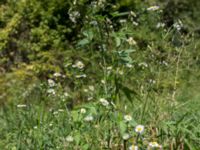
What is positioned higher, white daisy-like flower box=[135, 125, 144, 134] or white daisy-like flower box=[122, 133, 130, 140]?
white daisy-like flower box=[135, 125, 144, 134]

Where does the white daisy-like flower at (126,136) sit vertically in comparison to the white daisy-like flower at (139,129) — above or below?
below

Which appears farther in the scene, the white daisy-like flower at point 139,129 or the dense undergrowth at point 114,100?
the dense undergrowth at point 114,100

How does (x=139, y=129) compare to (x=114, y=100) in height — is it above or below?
below

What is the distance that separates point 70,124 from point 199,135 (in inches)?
38.9

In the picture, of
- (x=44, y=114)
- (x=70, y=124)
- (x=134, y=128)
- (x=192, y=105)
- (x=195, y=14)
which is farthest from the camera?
(x=195, y=14)

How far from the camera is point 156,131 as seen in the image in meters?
3.71

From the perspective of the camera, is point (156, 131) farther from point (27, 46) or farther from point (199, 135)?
point (27, 46)

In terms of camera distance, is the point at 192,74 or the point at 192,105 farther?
the point at 192,74

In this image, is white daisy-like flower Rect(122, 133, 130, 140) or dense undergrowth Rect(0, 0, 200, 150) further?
dense undergrowth Rect(0, 0, 200, 150)

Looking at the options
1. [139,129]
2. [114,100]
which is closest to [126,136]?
[139,129]

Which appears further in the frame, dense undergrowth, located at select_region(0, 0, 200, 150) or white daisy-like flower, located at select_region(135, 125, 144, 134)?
dense undergrowth, located at select_region(0, 0, 200, 150)

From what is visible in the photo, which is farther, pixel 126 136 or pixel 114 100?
pixel 114 100

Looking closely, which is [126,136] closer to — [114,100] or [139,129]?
[139,129]

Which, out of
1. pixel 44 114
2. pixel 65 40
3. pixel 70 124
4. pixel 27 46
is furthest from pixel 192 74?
pixel 70 124
